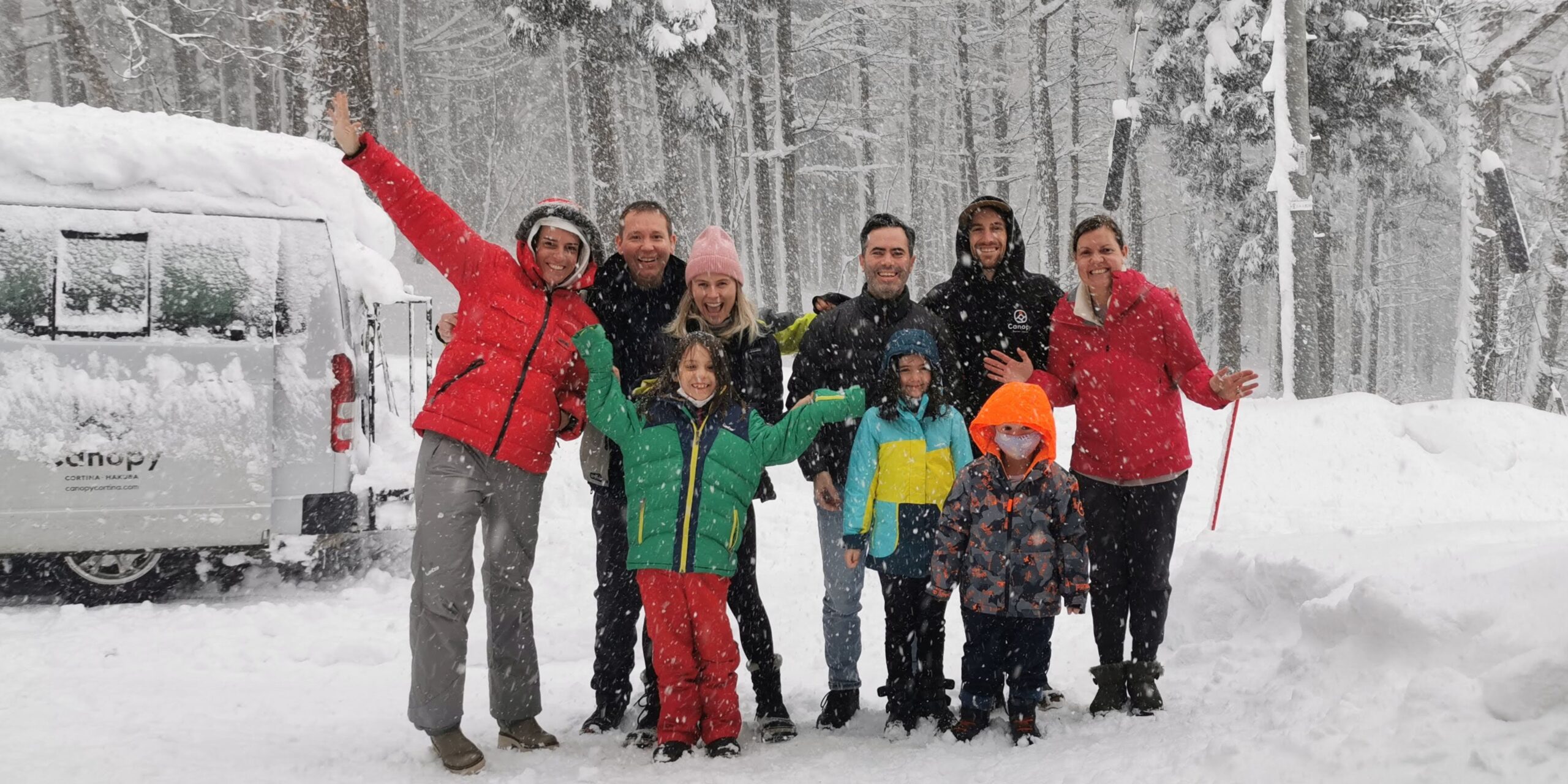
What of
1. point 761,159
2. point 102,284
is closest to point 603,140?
point 761,159

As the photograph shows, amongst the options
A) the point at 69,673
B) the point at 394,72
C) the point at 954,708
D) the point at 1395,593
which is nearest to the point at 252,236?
the point at 69,673

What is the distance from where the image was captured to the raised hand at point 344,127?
151 inches

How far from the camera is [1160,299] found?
438 centimetres

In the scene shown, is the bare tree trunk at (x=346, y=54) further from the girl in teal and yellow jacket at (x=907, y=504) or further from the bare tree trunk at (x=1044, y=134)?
the bare tree trunk at (x=1044, y=134)

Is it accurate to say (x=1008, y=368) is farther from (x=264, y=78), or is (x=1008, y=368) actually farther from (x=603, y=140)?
(x=264, y=78)

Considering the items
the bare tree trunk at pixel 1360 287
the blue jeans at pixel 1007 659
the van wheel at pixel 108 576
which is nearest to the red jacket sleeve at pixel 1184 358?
the blue jeans at pixel 1007 659

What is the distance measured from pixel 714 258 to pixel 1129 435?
1.90m

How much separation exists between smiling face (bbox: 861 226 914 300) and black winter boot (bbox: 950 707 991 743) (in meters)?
1.79

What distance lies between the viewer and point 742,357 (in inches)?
169

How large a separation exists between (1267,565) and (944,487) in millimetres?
1712

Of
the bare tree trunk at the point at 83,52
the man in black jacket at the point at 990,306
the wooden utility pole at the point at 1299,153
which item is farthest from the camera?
the bare tree trunk at the point at 83,52

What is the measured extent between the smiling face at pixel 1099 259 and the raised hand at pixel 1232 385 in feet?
1.96

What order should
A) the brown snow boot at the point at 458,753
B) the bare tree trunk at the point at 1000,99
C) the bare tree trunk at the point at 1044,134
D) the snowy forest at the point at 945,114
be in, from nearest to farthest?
the brown snow boot at the point at 458,753 → the snowy forest at the point at 945,114 → the bare tree trunk at the point at 1044,134 → the bare tree trunk at the point at 1000,99

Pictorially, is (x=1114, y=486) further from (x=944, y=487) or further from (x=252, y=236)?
(x=252, y=236)
